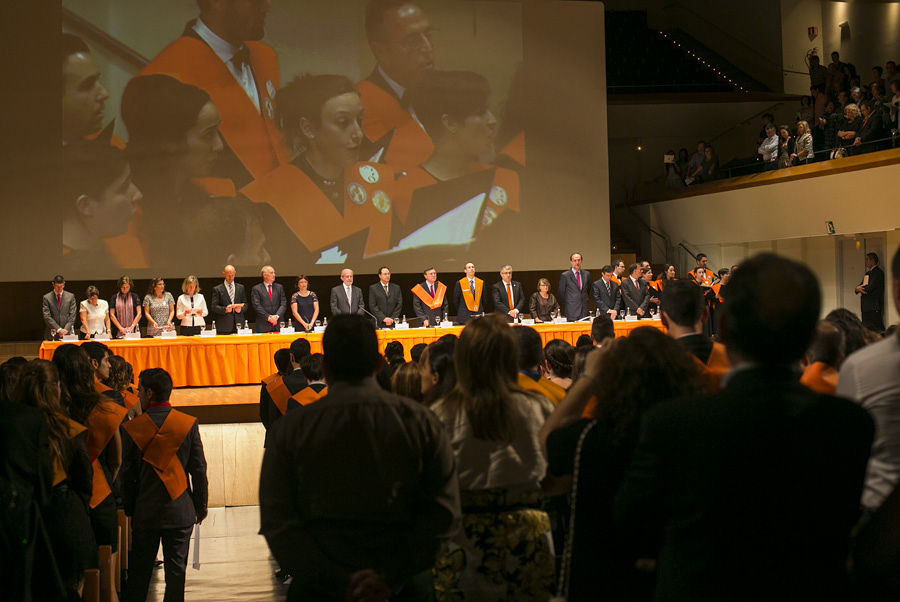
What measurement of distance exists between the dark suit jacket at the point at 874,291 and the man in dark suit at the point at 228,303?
851cm

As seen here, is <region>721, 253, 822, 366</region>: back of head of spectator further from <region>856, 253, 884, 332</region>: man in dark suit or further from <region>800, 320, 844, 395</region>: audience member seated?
<region>856, 253, 884, 332</region>: man in dark suit

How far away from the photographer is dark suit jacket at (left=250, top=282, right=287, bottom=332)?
1115cm

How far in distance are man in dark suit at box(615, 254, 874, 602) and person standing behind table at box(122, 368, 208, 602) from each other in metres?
3.00

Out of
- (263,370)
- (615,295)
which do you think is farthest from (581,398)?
(615,295)

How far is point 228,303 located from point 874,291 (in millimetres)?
8766

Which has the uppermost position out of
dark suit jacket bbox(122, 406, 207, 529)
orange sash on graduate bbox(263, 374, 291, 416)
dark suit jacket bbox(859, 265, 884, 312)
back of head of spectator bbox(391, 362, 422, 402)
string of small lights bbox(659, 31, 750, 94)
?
string of small lights bbox(659, 31, 750, 94)

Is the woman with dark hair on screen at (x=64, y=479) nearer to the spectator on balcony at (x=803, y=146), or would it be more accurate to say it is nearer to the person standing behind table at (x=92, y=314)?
the person standing behind table at (x=92, y=314)

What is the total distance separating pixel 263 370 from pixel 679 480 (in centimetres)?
905

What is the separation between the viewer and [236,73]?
12859mm

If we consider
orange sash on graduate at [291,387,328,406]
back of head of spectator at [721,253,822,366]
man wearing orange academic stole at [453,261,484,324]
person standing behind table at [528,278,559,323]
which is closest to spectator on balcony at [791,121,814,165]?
person standing behind table at [528,278,559,323]

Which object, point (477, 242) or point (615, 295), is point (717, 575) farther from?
point (477, 242)

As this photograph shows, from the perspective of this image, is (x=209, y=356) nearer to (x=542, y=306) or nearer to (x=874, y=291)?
A: (x=542, y=306)

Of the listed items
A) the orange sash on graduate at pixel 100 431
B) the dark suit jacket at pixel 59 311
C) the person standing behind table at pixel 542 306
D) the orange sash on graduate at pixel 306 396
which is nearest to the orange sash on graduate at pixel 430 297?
the person standing behind table at pixel 542 306

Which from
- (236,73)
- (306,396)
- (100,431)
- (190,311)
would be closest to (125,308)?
(190,311)
